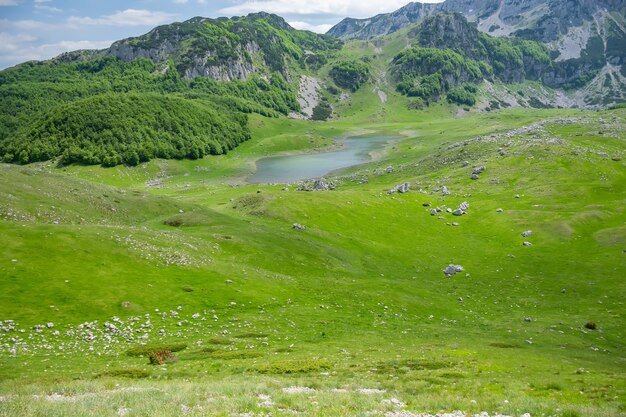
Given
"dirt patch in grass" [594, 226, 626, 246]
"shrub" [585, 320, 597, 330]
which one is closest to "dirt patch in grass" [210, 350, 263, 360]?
"shrub" [585, 320, 597, 330]

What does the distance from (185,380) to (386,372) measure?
14668 mm

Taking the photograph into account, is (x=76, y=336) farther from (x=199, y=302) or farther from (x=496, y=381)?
(x=496, y=381)

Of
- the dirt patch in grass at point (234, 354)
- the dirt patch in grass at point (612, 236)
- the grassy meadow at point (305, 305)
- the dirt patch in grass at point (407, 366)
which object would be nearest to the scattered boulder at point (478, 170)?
the grassy meadow at point (305, 305)

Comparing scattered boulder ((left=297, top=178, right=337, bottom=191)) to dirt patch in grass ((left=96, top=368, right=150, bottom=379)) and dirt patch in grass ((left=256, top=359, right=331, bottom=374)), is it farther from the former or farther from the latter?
dirt patch in grass ((left=96, top=368, right=150, bottom=379))

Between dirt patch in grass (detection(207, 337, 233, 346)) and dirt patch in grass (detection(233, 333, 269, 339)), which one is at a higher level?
dirt patch in grass (detection(207, 337, 233, 346))

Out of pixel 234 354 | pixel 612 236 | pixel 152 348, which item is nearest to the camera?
pixel 234 354

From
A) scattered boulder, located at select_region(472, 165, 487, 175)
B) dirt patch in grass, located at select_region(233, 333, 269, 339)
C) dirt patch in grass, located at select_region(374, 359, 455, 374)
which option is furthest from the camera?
scattered boulder, located at select_region(472, 165, 487, 175)

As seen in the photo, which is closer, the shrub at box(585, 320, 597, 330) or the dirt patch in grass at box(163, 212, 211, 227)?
the shrub at box(585, 320, 597, 330)

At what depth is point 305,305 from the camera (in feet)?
188

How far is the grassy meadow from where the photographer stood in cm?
2623

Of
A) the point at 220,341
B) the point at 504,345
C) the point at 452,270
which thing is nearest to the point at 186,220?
the point at 220,341

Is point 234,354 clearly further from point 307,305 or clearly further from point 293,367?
point 307,305

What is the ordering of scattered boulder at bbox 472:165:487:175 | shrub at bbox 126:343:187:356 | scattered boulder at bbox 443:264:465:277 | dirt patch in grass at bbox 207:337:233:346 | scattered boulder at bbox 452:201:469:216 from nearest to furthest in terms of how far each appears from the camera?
shrub at bbox 126:343:187:356 < dirt patch in grass at bbox 207:337:233:346 < scattered boulder at bbox 443:264:465:277 < scattered boulder at bbox 452:201:469:216 < scattered boulder at bbox 472:165:487:175

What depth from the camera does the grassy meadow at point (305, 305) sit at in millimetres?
26234
